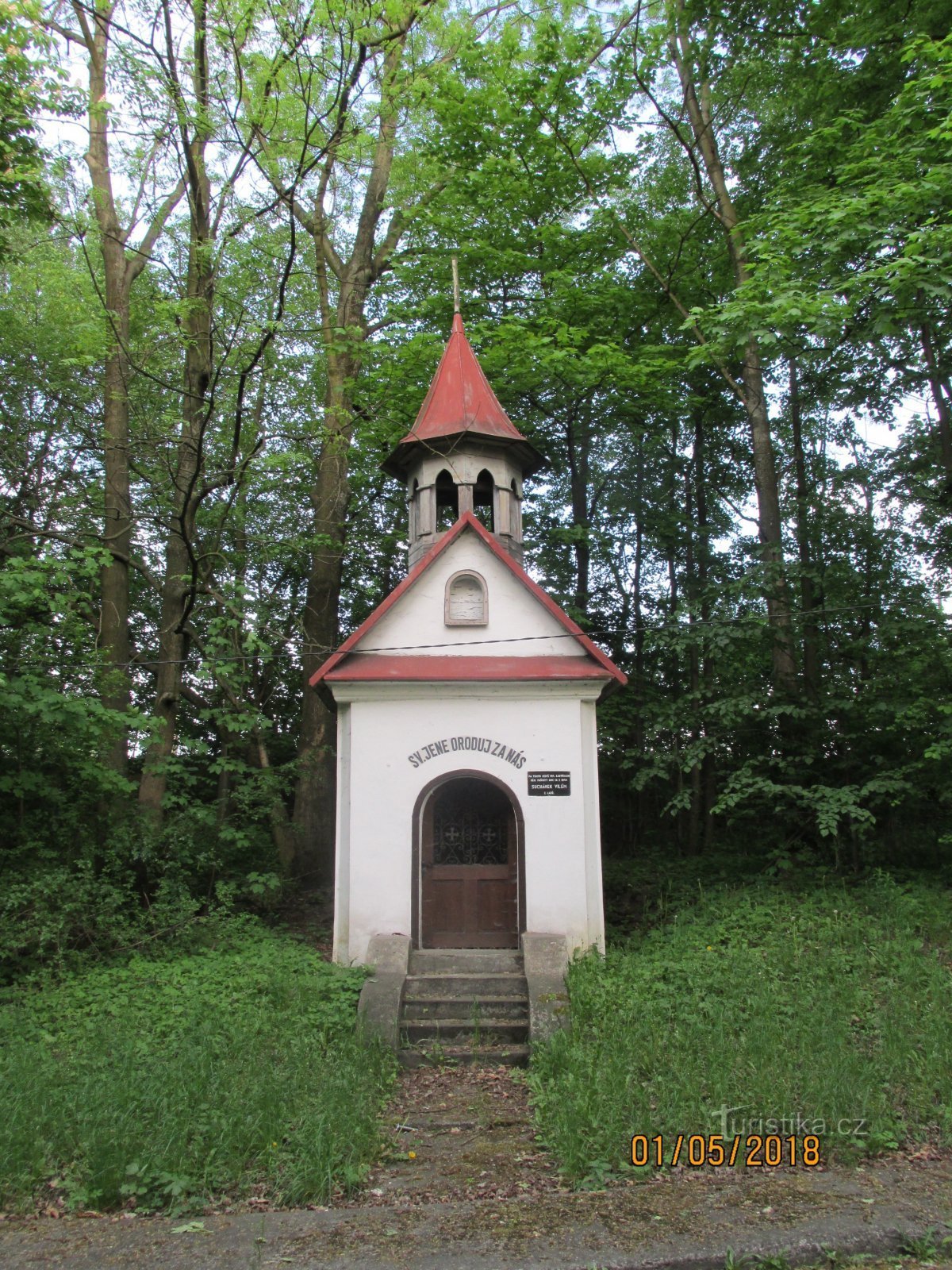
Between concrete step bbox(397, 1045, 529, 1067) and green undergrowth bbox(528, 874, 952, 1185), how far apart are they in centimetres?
66

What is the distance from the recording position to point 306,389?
60.8 feet

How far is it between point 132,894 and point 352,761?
3.14 metres

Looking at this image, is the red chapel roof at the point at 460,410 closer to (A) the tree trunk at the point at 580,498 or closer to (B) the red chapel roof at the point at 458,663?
(B) the red chapel roof at the point at 458,663

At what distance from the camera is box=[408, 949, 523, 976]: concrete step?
9.50 m

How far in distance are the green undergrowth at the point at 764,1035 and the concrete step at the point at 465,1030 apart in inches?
28.5

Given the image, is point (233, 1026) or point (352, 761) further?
point (352, 761)

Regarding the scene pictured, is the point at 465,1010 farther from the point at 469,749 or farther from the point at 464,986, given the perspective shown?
the point at 469,749

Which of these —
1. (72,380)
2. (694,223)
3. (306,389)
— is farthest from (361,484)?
(694,223)

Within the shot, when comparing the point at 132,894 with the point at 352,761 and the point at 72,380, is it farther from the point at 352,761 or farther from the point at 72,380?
the point at 72,380

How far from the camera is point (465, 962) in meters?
9.61

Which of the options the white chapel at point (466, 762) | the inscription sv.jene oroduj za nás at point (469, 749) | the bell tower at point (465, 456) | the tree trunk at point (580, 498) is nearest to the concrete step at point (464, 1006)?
the white chapel at point (466, 762)

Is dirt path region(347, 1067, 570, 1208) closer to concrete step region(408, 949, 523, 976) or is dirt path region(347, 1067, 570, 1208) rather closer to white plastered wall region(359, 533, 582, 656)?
concrete step region(408, 949, 523, 976)
